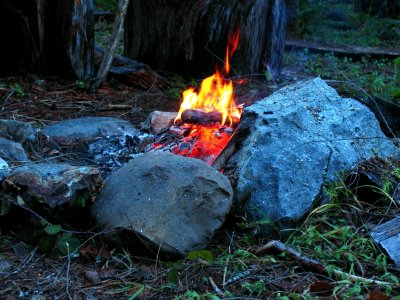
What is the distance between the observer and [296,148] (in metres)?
3.47

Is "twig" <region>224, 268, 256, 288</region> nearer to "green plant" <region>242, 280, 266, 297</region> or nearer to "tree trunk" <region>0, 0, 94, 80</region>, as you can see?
"green plant" <region>242, 280, 266, 297</region>

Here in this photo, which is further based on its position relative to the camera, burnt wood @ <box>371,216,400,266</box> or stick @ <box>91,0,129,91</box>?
stick @ <box>91,0,129,91</box>

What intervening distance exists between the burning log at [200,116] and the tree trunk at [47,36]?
1880mm

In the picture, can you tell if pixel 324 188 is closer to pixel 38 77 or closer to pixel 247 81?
pixel 247 81

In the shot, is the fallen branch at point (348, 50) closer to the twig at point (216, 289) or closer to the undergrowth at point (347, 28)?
the undergrowth at point (347, 28)

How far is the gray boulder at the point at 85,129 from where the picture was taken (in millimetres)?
4285

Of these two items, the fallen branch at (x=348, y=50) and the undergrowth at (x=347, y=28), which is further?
the undergrowth at (x=347, y=28)

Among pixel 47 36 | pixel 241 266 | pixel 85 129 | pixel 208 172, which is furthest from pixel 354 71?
pixel 241 266

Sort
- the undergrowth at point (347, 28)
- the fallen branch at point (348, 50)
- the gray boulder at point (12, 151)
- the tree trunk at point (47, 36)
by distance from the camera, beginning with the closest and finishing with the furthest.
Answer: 1. the gray boulder at point (12, 151)
2. the tree trunk at point (47, 36)
3. the fallen branch at point (348, 50)
4. the undergrowth at point (347, 28)

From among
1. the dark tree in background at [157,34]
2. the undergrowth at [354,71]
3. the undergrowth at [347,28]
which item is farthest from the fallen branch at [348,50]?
the dark tree in background at [157,34]

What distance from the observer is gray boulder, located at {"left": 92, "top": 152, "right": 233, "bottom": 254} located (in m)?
2.96

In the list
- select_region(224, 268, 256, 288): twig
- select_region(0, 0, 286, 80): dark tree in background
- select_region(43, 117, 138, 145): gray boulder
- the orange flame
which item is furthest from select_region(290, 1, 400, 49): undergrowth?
select_region(224, 268, 256, 288): twig

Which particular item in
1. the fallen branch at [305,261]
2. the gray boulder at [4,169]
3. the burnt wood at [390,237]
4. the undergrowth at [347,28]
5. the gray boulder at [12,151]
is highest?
the gray boulder at [4,169]

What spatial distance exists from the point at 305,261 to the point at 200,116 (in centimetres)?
168
